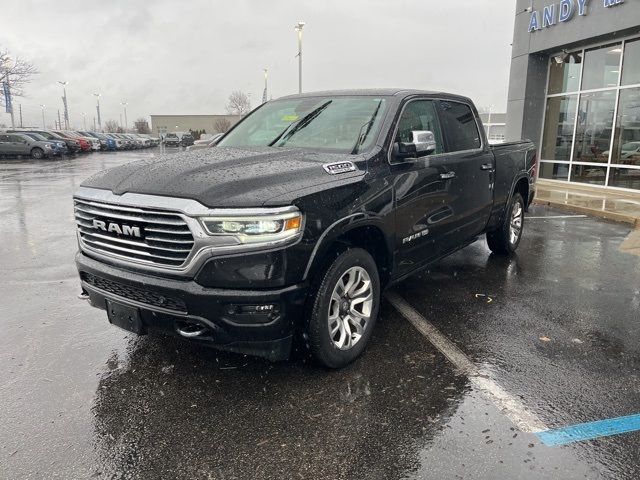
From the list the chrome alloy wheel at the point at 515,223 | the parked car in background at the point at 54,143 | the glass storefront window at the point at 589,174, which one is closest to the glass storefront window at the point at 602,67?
the glass storefront window at the point at 589,174

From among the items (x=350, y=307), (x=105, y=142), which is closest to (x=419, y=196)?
(x=350, y=307)

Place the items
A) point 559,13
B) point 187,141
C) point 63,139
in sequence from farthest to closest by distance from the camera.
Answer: point 187,141, point 63,139, point 559,13

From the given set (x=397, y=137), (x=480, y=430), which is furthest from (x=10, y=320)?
(x=480, y=430)

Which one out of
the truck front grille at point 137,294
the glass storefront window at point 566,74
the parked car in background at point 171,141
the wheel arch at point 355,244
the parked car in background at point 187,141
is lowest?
the parked car in background at point 171,141

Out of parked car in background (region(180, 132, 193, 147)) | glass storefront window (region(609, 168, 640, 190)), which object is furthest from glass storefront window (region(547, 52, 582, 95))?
parked car in background (region(180, 132, 193, 147))

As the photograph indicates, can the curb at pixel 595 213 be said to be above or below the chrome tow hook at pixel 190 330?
below

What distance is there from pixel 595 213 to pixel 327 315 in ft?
29.8

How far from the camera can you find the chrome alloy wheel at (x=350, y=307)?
3.45 metres

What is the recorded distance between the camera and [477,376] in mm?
3508

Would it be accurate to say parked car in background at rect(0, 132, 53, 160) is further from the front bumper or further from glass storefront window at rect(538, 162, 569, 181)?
the front bumper

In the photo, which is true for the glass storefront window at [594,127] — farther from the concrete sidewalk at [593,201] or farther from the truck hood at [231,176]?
the truck hood at [231,176]

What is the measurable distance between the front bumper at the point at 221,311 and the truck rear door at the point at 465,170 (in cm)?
220

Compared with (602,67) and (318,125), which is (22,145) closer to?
(602,67)

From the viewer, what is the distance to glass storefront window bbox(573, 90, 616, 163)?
13.7 metres
